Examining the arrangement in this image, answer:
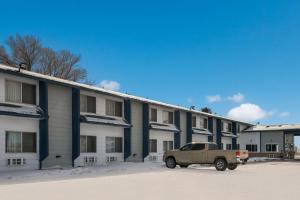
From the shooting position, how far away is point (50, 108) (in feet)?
76.4

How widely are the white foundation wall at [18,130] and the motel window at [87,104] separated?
459 centimetres

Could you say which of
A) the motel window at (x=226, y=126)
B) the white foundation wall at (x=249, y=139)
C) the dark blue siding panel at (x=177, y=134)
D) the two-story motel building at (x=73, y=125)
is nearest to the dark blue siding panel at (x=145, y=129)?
the two-story motel building at (x=73, y=125)

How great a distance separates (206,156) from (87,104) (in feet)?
28.3

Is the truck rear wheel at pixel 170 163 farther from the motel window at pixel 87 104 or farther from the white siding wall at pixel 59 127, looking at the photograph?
the white siding wall at pixel 59 127

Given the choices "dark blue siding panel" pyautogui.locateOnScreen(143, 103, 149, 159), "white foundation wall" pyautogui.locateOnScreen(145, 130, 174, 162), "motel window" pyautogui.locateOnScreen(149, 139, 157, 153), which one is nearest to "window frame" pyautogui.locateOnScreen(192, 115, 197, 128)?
"white foundation wall" pyautogui.locateOnScreen(145, 130, 174, 162)

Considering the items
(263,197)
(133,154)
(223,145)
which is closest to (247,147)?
(223,145)

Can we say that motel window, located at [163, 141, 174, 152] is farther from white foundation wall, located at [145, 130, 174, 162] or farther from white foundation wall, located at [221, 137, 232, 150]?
white foundation wall, located at [221, 137, 232, 150]

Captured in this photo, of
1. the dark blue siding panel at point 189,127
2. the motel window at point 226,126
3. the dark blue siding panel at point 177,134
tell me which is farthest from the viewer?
the motel window at point 226,126

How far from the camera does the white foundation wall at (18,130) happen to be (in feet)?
66.5

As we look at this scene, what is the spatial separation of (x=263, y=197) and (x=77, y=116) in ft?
50.1

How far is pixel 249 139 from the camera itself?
55.9 meters

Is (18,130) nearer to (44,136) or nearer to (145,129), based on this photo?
(44,136)

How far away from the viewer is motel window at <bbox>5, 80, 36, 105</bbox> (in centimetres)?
2114

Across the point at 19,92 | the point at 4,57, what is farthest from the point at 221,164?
the point at 4,57
